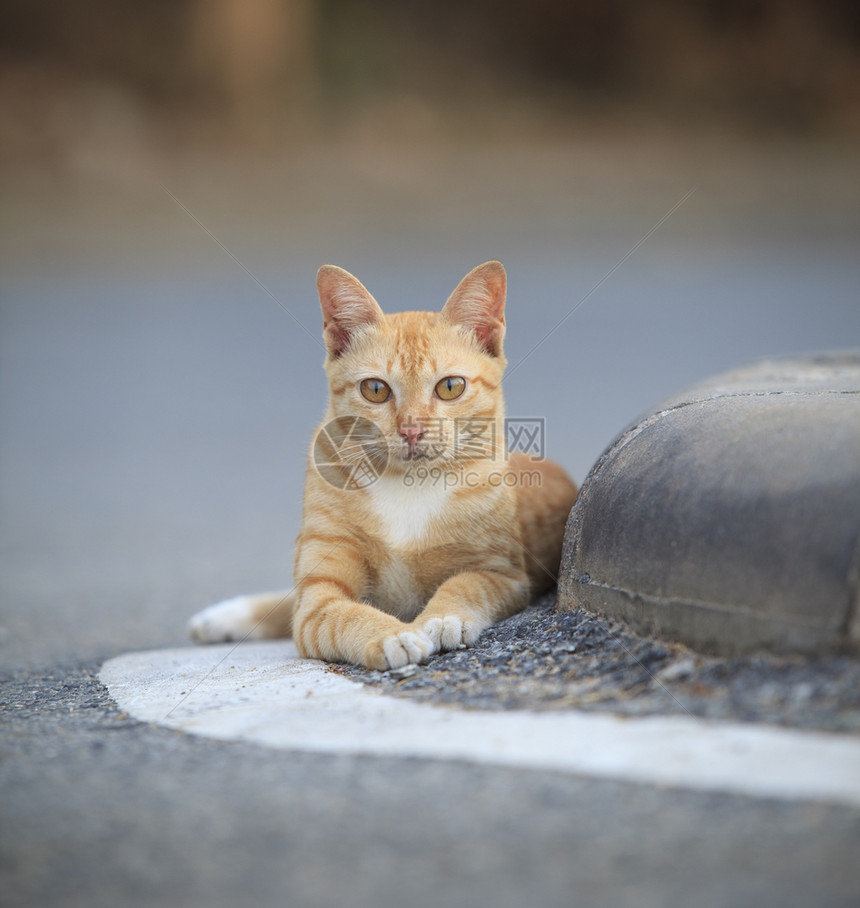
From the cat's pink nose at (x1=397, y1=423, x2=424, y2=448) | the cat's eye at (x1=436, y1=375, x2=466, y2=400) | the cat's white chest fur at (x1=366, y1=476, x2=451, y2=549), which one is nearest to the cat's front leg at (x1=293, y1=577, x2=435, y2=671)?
the cat's white chest fur at (x1=366, y1=476, x2=451, y2=549)

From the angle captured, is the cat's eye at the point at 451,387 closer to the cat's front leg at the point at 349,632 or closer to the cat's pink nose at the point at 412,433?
the cat's pink nose at the point at 412,433

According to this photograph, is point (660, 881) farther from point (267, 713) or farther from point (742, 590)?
point (267, 713)

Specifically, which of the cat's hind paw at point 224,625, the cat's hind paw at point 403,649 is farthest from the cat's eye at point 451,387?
the cat's hind paw at point 224,625

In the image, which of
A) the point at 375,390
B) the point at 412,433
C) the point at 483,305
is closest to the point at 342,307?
the point at 375,390

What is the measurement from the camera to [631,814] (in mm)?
1556

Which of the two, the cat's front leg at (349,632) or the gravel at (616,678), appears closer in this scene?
the gravel at (616,678)

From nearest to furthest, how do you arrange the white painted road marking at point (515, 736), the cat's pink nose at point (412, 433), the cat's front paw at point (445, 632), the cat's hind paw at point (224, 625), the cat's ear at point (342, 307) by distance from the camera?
Result: the white painted road marking at point (515, 736) < the cat's front paw at point (445, 632) < the cat's pink nose at point (412, 433) < the cat's ear at point (342, 307) < the cat's hind paw at point (224, 625)

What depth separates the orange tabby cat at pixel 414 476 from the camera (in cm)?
290

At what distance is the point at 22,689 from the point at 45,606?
2.10 meters

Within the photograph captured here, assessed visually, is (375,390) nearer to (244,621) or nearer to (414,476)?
(414,476)

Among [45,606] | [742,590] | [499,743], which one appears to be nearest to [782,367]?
[742,590]

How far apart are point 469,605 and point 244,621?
126cm

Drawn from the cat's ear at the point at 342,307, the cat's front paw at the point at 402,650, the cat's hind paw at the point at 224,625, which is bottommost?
the cat's hind paw at the point at 224,625

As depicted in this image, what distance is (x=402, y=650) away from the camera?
245cm
